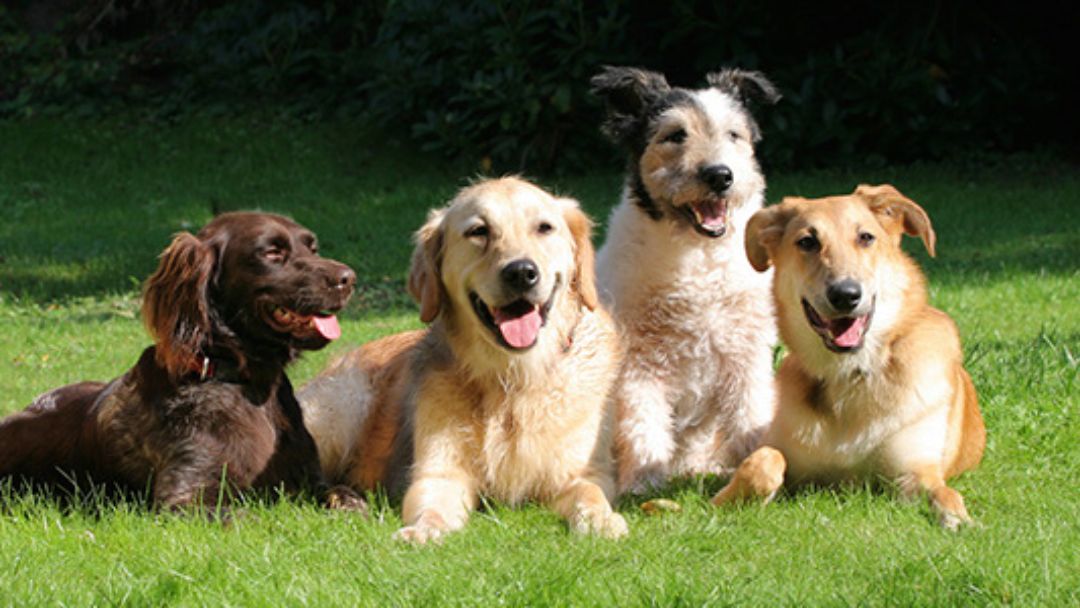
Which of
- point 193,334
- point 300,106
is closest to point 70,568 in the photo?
point 193,334

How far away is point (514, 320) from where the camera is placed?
5242mm

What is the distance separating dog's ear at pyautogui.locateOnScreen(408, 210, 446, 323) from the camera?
5477 millimetres

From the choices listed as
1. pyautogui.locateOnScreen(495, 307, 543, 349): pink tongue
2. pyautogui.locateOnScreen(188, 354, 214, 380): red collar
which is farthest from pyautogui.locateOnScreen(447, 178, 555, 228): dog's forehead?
pyautogui.locateOnScreen(188, 354, 214, 380): red collar

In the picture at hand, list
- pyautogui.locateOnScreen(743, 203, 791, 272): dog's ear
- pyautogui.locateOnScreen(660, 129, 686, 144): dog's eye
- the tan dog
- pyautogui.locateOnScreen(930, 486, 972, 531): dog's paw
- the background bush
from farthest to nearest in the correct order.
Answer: the background bush, pyautogui.locateOnScreen(660, 129, 686, 144): dog's eye, pyautogui.locateOnScreen(743, 203, 791, 272): dog's ear, the tan dog, pyautogui.locateOnScreen(930, 486, 972, 531): dog's paw

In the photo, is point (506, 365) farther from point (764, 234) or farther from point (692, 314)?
point (764, 234)

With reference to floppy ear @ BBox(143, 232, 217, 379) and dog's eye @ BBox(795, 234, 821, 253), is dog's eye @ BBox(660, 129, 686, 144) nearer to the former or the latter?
dog's eye @ BBox(795, 234, 821, 253)

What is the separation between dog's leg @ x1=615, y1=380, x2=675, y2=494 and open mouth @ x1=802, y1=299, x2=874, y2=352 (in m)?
1.05

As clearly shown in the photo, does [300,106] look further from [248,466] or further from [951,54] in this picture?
[248,466]

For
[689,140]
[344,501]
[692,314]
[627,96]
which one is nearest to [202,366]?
[344,501]

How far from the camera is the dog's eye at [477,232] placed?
5.30m

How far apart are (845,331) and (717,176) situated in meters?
1.17

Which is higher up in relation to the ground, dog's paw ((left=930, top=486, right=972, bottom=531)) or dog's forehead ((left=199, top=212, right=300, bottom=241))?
dog's forehead ((left=199, top=212, right=300, bottom=241))

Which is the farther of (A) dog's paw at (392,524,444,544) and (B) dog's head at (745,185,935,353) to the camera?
(B) dog's head at (745,185,935,353)

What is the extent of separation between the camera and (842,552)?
4.41m
